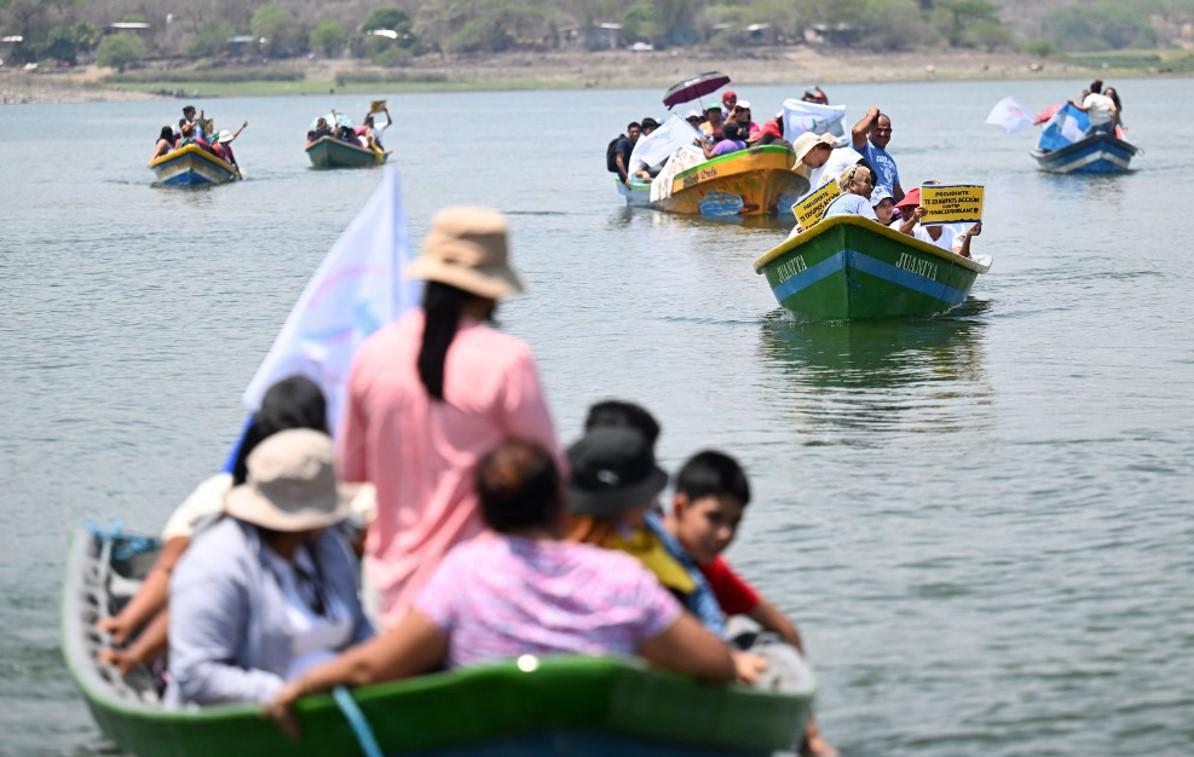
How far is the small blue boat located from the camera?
39.5 m

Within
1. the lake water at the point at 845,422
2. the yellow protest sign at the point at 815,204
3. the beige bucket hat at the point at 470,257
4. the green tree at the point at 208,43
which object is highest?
the green tree at the point at 208,43

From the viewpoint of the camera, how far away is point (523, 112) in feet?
351

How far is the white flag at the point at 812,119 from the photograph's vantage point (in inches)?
1180

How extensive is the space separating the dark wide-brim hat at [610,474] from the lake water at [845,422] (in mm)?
2183

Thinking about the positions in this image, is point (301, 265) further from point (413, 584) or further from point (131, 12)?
point (131, 12)

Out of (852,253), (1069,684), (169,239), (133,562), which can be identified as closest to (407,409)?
(133,562)

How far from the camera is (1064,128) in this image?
40.4 metres

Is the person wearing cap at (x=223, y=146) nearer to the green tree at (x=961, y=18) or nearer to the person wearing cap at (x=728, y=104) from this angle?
the person wearing cap at (x=728, y=104)

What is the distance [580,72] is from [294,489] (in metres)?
158

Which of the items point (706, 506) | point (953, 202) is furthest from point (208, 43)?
point (706, 506)

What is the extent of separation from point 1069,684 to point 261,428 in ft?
11.4

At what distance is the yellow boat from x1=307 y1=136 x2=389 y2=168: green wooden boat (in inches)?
664

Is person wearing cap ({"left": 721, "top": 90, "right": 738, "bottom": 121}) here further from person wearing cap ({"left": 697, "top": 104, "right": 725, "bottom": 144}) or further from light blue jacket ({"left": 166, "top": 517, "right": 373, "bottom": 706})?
light blue jacket ({"left": 166, "top": 517, "right": 373, "bottom": 706})

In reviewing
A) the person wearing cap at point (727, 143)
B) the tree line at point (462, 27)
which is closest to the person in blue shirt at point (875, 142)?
the person wearing cap at point (727, 143)
